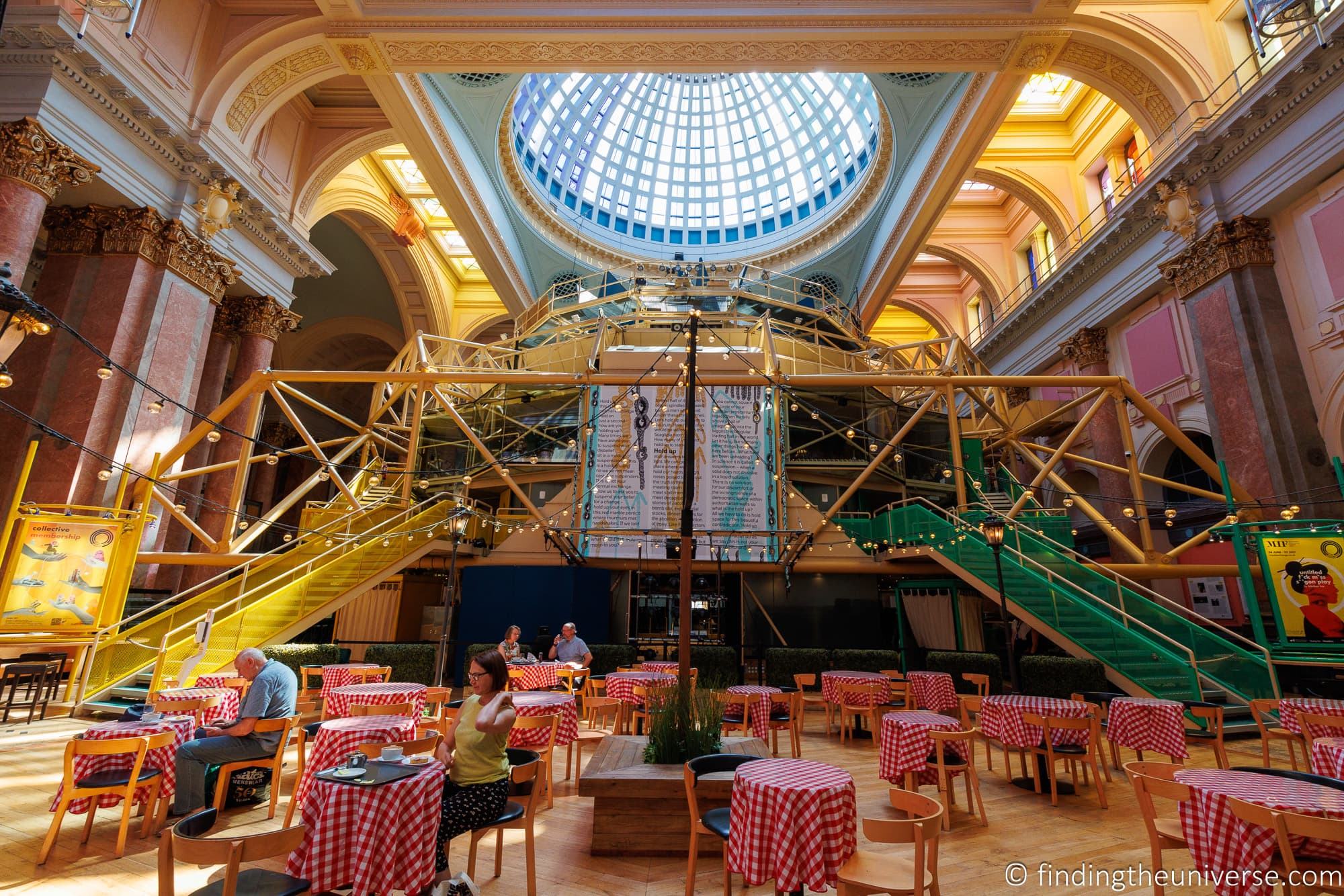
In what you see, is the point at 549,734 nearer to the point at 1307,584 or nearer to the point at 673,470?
the point at 673,470

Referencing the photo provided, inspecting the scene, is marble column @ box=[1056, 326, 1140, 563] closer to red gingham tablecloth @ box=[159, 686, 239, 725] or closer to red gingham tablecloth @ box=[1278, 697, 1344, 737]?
red gingham tablecloth @ box=[1278, 697, 1344, 737]

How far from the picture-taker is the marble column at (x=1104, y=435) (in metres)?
16.5

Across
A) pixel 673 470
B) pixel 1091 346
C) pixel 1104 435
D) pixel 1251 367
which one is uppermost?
pixel 1091 346

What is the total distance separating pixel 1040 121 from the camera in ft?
67.0

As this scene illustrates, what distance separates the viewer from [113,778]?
443cm

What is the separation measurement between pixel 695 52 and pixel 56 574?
1470 centimetres

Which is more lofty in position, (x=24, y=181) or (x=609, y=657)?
(x=24, y=181)

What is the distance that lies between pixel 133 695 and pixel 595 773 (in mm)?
8003

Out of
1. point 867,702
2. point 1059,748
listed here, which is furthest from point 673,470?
point 1059,748

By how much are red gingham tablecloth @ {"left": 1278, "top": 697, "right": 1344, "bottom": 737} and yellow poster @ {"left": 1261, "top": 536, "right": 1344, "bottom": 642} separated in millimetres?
2772

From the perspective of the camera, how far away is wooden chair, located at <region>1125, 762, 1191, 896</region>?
11.5ft

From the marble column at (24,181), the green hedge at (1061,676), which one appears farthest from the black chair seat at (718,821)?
the marble column at (24,181)

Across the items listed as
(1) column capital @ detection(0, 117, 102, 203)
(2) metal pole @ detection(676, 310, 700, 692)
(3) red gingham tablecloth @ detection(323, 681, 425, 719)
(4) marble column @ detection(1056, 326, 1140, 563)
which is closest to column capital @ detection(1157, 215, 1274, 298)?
(4) marble column @ detection(1056, 326, 1140, 563)

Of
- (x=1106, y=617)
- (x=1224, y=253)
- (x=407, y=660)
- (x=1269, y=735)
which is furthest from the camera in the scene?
(x=1224, y=253)
